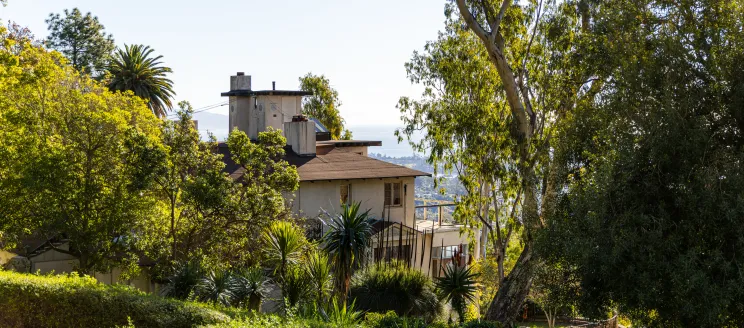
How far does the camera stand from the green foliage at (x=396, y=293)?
22.2 meters

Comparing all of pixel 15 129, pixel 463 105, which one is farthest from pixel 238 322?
pixel 463 105

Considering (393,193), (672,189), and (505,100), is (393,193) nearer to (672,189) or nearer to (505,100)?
(505,100)

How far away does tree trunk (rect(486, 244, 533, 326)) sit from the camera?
26531mm

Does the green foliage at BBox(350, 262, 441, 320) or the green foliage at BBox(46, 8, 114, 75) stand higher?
the green foliage at BBox(46, 8, 114, 75)

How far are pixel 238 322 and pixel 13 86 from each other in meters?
11.9

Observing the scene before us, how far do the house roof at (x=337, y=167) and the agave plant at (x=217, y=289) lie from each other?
12.7 m

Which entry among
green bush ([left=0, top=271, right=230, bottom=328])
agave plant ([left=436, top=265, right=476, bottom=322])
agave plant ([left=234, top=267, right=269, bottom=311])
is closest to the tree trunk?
agave plant ([left=436, top=265, right=476, bottom=322])

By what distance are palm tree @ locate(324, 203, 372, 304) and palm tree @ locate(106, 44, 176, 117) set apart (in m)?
34.0

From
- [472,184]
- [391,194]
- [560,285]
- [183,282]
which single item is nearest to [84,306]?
[183,282]

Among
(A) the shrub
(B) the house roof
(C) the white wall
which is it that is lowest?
(A) the shrub

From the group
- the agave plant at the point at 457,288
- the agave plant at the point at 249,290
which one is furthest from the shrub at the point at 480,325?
the agave plant at the point at 249,290

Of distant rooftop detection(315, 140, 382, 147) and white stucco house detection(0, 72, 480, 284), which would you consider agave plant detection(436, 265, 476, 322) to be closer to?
white stucco house detection(0, 72, 480, 284)

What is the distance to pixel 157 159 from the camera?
2083 centimetres

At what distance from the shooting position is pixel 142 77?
54.3 meters
